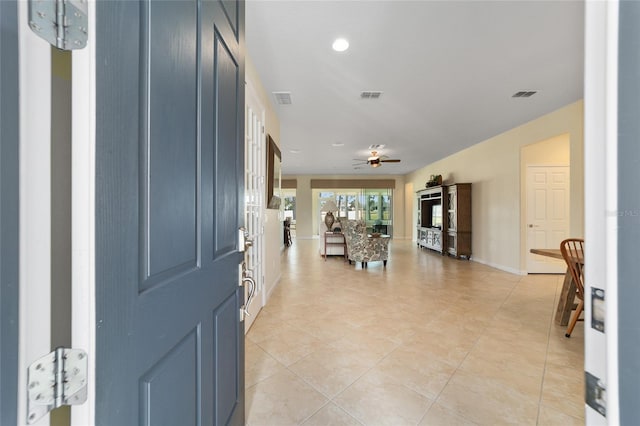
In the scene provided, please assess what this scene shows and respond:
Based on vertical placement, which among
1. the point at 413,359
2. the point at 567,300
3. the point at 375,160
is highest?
the point at 375,160

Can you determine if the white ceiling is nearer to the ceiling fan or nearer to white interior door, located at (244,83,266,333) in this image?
white interior door, located at (244,83,266,333)

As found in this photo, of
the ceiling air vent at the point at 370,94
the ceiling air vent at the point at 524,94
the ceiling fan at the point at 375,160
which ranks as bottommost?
the ceiling fan at the point at 375,160

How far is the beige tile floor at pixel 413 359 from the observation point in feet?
5.12

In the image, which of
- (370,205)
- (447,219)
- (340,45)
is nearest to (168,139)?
(340,45)

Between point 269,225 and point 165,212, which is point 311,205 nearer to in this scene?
point 269,225

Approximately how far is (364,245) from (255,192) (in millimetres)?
3338

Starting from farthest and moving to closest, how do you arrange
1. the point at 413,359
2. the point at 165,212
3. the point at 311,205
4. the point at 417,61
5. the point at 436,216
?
the point at 311,205 → the point at 436,216 → the point at 417,61 → the point at 413,359 → the point at 165,212

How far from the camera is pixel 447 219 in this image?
22.4ft

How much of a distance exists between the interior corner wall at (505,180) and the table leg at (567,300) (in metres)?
1.73

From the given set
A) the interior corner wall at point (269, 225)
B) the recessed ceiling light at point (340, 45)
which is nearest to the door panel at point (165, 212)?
the recessed ceiling light at point (340, 45)
